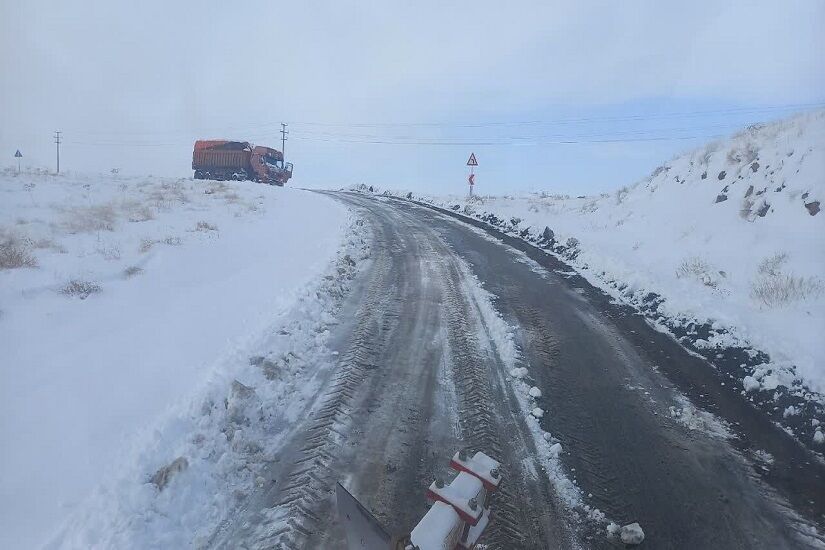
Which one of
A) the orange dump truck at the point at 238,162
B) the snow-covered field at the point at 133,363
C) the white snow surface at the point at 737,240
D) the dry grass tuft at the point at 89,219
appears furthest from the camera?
the orange dump truck at the point at 238,162

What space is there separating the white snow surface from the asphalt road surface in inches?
45.7

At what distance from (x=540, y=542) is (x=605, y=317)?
5.09 m

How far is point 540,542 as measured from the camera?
3262 mm

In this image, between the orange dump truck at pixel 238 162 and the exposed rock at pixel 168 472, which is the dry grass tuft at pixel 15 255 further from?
the orange dump truck at pixel 238 162

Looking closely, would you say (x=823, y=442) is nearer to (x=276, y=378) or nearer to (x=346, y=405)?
(x=346, y=405)

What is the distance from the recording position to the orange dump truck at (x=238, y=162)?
33500 mm

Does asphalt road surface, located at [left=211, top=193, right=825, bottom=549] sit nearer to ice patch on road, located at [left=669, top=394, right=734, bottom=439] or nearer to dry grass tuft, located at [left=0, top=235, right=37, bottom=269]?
ice patch on road, located at [left=669, top=394, right=734, bottom=439]

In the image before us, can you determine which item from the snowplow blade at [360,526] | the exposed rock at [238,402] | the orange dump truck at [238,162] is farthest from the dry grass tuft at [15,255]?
the orange dump truck at [238,162]

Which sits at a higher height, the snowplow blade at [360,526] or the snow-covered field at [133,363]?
the snowplow blade at [360,526]

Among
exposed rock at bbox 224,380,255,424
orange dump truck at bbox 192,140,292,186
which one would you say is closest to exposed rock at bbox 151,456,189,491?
exposed rock at bbox 224,380,255,424

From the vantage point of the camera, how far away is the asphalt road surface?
3412mm

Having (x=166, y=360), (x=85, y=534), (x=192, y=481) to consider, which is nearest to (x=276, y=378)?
(x=166, y=360)

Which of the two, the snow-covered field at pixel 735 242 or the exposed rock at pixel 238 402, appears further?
the snow-covered field at pixel 735 242

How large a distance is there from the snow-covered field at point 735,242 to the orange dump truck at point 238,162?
2236 centimetres
